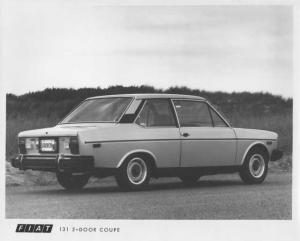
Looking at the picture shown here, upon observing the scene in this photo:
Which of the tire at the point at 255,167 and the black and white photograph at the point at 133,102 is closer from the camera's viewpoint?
the black and white photograph at the point at 133,102

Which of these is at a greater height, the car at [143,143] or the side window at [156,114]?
the side window at [156,114]

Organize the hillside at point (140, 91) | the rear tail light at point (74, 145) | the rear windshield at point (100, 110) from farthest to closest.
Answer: the rear windshield at point (100, 110), the hillside at point (140, 91), the rear tail light at point (74, 145)

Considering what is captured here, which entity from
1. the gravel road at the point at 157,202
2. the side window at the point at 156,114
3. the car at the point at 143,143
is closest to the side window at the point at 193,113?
the car at the point at 143,143

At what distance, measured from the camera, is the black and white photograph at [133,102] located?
937 inches

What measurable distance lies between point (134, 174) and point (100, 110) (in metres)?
0.95

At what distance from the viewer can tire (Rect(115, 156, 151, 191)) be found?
24156 mm

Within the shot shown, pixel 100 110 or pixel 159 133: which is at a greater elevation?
pixel 100 110

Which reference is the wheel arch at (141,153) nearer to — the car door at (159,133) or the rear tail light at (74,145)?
the car door at (159,133)

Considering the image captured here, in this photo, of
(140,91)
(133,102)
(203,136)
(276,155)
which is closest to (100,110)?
(133,102)

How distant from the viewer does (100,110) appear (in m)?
24.5

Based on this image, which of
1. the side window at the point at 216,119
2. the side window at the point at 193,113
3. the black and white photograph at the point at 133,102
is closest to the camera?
the black and white photograph at the point at 133,102

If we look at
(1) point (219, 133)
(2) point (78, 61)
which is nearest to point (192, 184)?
(1) point (219, 133)

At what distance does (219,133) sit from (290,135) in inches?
47.3

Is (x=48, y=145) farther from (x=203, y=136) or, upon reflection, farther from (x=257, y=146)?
(x=257, y=146)
